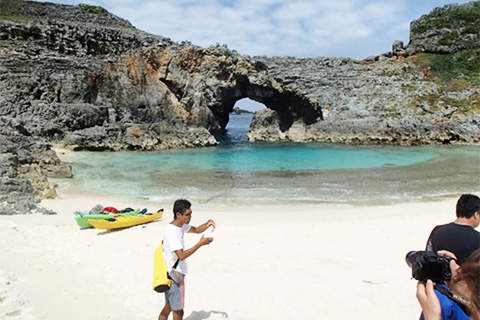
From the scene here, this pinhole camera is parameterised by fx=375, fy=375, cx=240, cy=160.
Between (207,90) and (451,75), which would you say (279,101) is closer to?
(207,90)

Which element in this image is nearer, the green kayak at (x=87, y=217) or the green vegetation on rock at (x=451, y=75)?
the green kayak at (x=87, y=217)

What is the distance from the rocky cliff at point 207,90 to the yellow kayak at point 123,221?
27171 millimetres

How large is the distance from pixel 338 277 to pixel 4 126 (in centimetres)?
2737

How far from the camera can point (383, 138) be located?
4625cm

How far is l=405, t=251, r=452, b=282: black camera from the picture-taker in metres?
2.42

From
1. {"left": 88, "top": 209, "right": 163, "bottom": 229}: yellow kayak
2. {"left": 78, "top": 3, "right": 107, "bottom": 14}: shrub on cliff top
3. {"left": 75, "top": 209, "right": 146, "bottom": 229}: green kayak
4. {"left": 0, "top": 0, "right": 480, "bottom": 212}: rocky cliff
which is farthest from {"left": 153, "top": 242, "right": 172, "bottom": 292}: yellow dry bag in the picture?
{"left": 78, "top": 3, "right": 107, "bottom": 14}: shrub on cliff top

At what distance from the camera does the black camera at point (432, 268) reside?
2.42 m

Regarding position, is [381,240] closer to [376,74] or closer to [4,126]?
[4,126]

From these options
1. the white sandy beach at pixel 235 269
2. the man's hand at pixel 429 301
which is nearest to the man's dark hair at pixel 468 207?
the man's hand at pixel 429 301

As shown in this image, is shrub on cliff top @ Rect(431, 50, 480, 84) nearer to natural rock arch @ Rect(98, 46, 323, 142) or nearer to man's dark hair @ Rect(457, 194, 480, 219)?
natural rock arch @ Rect(98, 46, 323, 142)

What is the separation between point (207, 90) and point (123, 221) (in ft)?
126

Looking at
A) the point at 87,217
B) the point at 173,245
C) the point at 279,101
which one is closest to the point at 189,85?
the point at 279,101

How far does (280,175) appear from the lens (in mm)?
24109

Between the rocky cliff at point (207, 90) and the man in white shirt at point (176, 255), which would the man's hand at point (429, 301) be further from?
the rocky cliff at point (207, 90)
